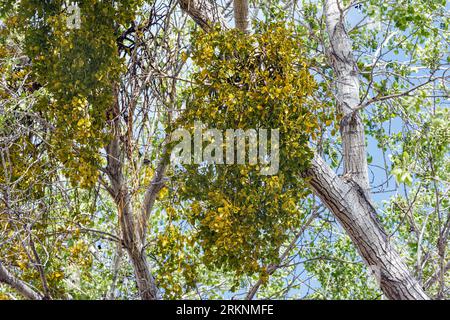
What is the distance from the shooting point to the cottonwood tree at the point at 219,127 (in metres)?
3.62

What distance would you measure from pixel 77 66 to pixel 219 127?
2.91 ft

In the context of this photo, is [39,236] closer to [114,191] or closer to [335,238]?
[114,191]

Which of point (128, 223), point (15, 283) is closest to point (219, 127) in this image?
point (128, 223)

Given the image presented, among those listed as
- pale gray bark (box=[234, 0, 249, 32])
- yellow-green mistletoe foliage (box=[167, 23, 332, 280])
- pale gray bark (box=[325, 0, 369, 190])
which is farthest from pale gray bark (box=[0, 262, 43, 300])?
pale gray bark (box=[325, 0, 369, 190])

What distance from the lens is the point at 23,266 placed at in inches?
178

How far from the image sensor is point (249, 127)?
361cm

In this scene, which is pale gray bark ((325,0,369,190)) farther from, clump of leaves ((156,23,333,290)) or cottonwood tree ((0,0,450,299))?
clump of leaves ((156,23,333,290))

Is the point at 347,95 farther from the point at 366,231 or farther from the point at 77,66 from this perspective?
the point at 77,66

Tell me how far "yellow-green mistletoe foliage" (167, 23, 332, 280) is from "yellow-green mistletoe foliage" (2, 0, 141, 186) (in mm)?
533

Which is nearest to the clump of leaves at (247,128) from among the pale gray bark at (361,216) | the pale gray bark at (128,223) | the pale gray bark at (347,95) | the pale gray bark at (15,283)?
the pale gray bark at (361,216)

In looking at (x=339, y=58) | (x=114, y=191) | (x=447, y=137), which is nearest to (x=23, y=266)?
(x=114, y=191)

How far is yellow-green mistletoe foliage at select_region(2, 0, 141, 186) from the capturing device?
3877 mm

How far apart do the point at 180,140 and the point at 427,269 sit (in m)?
2.98

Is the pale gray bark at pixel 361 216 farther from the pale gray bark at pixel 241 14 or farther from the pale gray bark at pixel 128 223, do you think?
the pale gray bark at pixel 128 223
